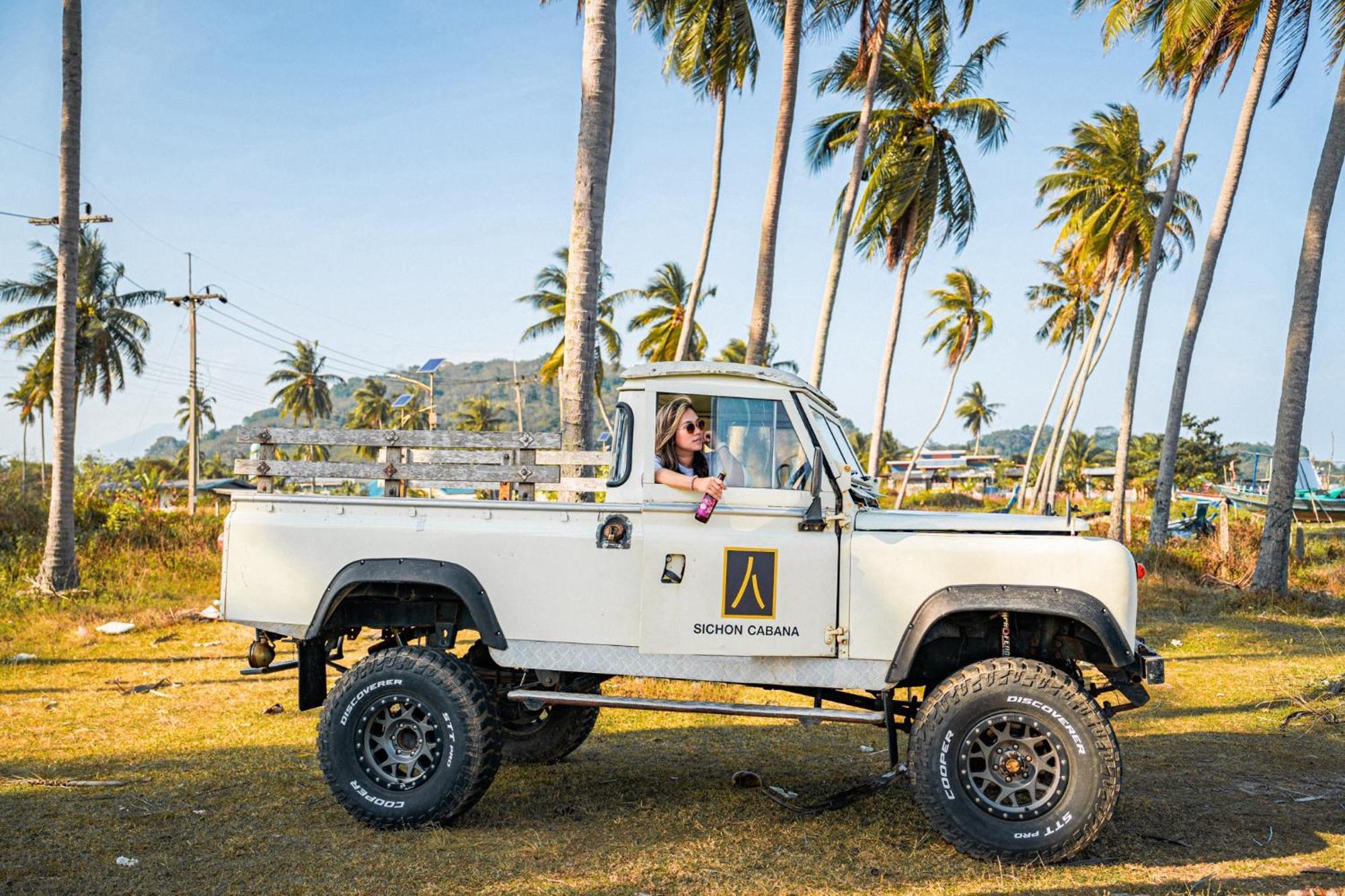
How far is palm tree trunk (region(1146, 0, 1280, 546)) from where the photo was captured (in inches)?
707

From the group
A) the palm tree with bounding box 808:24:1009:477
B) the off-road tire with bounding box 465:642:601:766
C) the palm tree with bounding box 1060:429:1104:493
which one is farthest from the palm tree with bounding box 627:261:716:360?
the palm tree with bounding box 1060:429:1104:493

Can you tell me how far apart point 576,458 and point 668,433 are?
1.74 ft

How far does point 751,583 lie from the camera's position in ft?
15.7

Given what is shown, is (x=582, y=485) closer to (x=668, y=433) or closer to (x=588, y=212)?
(x=668, y=433)

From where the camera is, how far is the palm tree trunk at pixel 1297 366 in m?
14.1

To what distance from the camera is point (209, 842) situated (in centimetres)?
470

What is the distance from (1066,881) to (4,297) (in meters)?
44.8

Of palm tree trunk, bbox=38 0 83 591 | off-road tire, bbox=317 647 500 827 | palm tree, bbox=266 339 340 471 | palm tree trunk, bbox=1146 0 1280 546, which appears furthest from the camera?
palm tree, bbox=266 339 340 471

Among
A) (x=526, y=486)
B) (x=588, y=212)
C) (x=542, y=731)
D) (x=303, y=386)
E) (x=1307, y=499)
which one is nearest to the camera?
(x=526, y=486)

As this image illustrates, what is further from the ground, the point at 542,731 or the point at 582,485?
the point at 582,485

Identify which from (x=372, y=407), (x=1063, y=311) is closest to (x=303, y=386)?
(x=372, y=407)

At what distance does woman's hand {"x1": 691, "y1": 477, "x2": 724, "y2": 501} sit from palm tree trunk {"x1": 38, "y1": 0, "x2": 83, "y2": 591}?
11.0 m

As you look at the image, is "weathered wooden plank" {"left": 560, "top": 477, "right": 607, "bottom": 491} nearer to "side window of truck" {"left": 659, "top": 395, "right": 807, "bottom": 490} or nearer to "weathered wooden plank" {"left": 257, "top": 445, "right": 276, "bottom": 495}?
"side window of truck" {"left": 659, "top": 395, "right": 807, "bottom": 490}

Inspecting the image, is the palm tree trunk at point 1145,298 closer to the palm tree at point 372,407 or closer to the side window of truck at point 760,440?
the side window of truck at point 760,440
